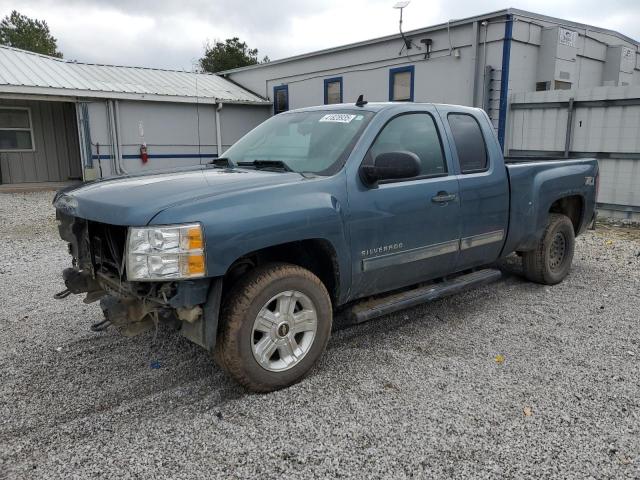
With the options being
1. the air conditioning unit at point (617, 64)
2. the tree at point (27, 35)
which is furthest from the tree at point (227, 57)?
the air conditioning unit at point (617, 64)

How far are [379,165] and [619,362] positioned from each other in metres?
2.32

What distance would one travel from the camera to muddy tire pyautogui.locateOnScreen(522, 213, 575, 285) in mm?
5680

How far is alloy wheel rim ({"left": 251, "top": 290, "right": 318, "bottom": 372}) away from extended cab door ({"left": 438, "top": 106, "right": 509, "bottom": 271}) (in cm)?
170

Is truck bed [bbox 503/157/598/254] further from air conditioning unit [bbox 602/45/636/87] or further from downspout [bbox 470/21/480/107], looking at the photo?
air conditioning unit [bbox 602/45/636/87]

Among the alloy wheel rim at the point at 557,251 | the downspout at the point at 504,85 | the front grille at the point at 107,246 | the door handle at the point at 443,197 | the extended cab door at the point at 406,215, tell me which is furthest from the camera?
the downspout at the point at 504,85

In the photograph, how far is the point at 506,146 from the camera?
12.3 m

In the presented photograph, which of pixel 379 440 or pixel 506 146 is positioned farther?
pixel 506 146

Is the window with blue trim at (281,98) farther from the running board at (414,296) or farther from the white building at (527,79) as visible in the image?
the running board at (414,296)

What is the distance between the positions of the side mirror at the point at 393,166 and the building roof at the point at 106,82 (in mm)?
13669

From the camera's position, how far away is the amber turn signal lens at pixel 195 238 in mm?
2903

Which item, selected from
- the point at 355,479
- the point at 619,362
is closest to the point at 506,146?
the point at 619,362

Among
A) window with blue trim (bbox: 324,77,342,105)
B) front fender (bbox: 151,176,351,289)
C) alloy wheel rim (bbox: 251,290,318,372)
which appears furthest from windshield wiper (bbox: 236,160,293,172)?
window with blue trim (bbox: 324,77,342,105)

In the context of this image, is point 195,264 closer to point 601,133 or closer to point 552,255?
point 552,255

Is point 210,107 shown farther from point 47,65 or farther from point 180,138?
point 47,65
